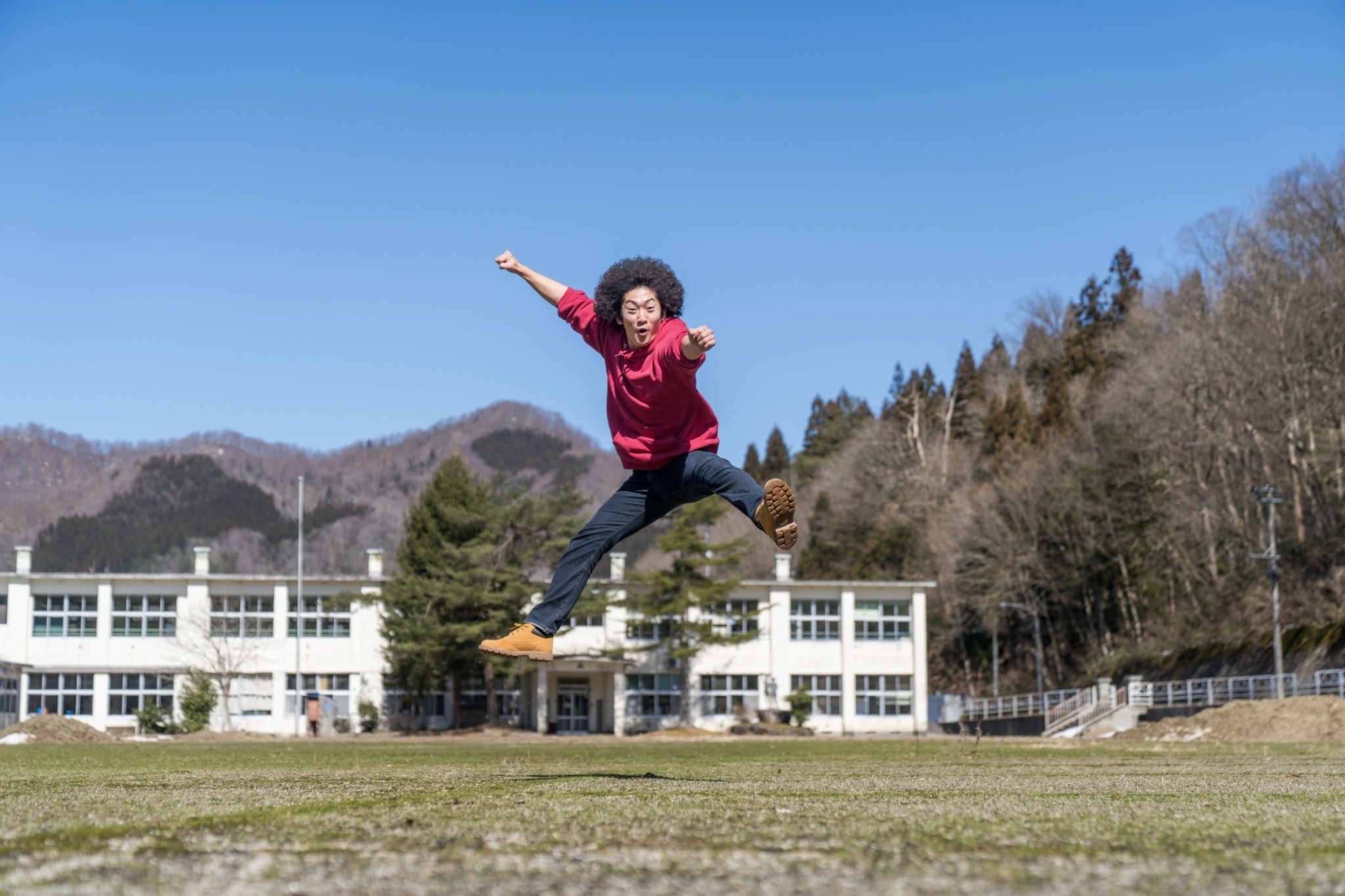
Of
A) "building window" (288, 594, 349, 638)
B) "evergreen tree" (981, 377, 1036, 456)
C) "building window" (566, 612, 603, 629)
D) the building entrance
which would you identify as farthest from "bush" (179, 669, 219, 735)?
"evergreen tree" (981, 377, 1036, 456)

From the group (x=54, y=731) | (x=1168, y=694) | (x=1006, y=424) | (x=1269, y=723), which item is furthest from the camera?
(x=1006, y=424)

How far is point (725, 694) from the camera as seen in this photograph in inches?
2110

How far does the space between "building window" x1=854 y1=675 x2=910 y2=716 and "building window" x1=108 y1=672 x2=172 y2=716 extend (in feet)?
90.0

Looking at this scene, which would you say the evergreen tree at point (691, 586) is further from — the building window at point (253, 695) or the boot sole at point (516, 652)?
the boot sole at point (516, 652)

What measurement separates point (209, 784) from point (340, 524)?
128 m

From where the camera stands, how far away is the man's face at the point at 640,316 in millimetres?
5992

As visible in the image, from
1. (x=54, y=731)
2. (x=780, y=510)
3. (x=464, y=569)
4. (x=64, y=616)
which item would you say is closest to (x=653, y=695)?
(x=464, y=569)

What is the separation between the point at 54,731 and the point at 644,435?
80.6 feet

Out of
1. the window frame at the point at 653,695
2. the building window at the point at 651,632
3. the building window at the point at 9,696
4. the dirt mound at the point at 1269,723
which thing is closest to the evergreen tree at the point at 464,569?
the building window at the point at 651,632

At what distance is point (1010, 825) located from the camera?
9.91ft

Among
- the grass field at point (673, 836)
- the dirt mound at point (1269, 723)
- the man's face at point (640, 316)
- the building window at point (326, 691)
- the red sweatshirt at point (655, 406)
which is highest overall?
the man's face at point (640, 316)

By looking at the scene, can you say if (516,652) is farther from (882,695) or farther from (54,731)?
(882,695)

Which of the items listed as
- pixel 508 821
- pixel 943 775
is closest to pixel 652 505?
pixel 943 775

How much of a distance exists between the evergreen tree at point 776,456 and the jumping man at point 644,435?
95778 mm
